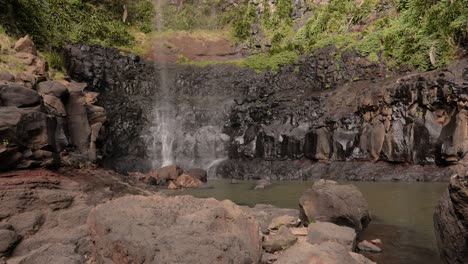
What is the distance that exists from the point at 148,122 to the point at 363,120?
15.7 meters

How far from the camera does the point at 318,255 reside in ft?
18.9

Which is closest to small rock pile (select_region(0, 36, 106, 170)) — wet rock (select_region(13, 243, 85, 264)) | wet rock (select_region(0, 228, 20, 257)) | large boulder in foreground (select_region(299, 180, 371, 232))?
wet rock (select_region(0, 228, 20, 257))

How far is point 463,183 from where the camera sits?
16.6 feet

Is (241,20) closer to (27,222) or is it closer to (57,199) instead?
(57,199)

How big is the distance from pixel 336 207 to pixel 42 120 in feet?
29.4

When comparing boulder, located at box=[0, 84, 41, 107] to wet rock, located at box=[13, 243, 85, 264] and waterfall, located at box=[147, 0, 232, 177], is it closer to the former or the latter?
wet rock, located at box=[13, 243, 85, 264]

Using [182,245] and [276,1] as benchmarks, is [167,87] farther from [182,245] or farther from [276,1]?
[182,245]

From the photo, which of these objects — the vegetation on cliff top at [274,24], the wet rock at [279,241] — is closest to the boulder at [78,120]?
the vegetation on cliff top at [274,24]

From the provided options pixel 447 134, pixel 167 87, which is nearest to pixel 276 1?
pixel 167 87

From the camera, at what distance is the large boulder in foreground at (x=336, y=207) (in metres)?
9.84

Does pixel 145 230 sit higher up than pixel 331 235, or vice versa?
pixel 145 230

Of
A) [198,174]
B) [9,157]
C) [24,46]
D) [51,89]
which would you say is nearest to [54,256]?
[9,157]

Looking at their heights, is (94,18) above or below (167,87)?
above

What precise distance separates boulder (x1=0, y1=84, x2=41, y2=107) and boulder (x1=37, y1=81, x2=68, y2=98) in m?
2.61
